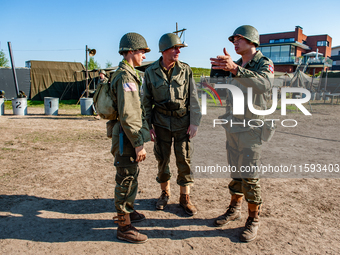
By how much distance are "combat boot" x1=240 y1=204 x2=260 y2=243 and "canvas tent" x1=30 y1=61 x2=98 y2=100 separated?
737 inches

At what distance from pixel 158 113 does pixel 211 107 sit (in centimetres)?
1209

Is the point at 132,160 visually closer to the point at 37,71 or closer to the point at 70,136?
the point at 70,136

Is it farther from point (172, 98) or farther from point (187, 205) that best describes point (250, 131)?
point (187, 205)

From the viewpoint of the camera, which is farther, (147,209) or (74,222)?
(147,209)

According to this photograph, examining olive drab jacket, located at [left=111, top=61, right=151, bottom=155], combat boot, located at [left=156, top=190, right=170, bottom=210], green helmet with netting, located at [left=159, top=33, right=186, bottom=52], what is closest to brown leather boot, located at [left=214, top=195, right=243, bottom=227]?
combat boot, located at [left=156, top=190, right=170, bottom=210]

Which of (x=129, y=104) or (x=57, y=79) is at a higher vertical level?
(x=57, y=79)

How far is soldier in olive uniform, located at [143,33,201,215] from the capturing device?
319 centimetres

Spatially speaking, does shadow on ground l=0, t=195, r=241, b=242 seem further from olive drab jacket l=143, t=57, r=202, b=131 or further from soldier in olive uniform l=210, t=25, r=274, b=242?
olive drab jacket l=143, t=57, r=202, b=131

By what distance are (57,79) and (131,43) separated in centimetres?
1964

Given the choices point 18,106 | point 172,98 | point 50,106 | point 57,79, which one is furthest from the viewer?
point 57,79

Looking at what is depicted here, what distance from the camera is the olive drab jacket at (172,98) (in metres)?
3.19

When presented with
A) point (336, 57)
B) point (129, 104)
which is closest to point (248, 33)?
point (129, 104)

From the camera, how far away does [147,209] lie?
338 centimetres

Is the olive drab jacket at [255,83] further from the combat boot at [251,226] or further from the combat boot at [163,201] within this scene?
the combat boot at [163,201]
